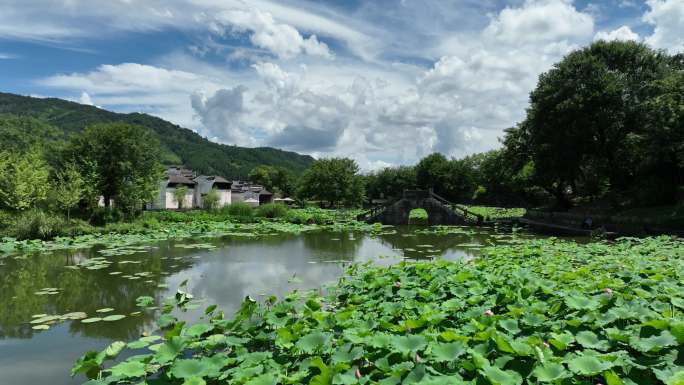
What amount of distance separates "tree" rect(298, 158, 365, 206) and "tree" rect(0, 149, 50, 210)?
3700cm

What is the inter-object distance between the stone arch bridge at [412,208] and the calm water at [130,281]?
43.0ft

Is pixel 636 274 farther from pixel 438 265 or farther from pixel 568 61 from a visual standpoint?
pixel 568 61

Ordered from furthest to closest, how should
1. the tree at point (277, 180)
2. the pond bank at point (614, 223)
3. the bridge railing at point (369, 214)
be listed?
1. the tree at point (277, 180)
2. the bridge railing at point (369, 214)
3. the pond bank at point (614, 223)

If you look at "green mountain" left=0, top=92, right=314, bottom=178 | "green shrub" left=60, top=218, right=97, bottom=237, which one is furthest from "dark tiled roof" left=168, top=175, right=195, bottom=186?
"green mountain" left=0, top=92, right=314, bottom=178

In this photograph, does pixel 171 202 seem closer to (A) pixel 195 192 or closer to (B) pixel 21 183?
(A) pixel 195 192

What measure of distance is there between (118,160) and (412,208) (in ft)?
71.6

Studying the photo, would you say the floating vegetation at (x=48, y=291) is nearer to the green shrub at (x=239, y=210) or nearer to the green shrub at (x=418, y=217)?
the green shrub at (x=239, y=210)

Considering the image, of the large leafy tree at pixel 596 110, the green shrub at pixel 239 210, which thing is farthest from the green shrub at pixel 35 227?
the large leafy tree at pixel 596 110

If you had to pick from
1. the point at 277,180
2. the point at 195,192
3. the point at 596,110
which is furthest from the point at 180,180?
the point at 596,110

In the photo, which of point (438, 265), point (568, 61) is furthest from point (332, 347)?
point (568, 61)

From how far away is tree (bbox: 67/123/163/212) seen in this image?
28.5 meters

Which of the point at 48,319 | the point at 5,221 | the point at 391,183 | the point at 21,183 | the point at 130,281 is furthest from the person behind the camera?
the point at 391,183

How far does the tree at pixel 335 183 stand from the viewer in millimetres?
57875

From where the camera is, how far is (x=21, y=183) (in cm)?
2166
